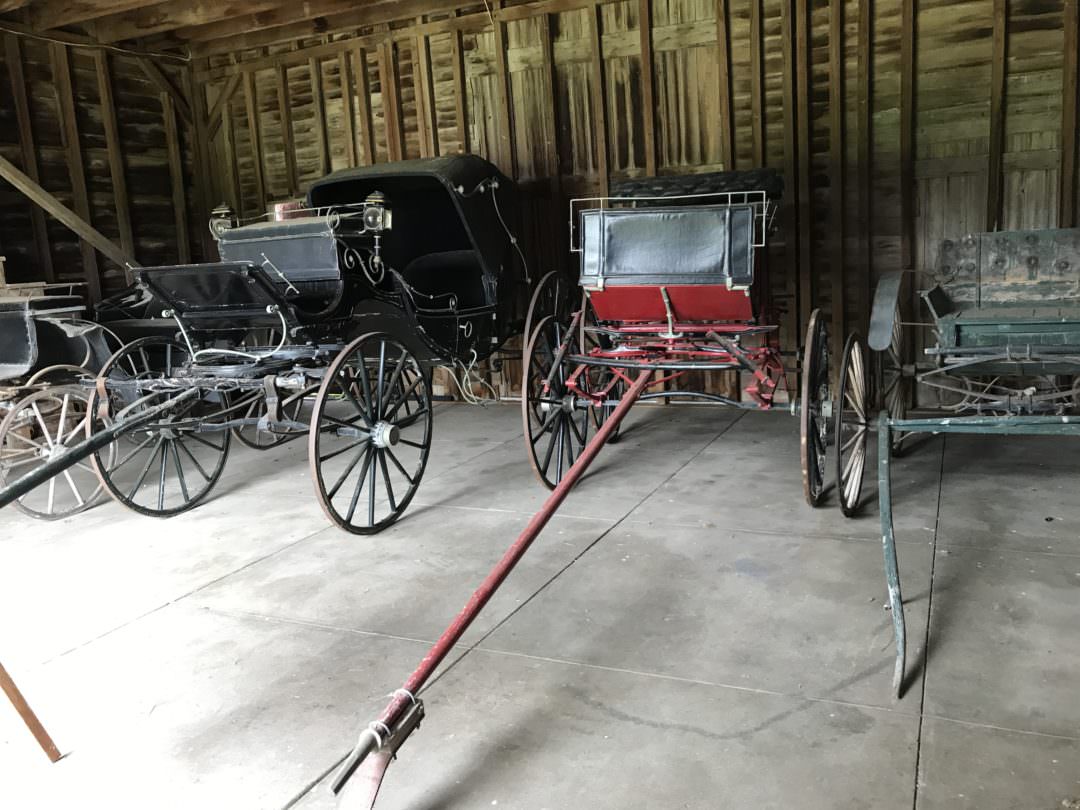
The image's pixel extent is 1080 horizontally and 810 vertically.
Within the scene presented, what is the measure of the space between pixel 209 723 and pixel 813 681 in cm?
177

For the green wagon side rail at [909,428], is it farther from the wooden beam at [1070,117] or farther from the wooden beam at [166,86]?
the wooden beam at [166,86]

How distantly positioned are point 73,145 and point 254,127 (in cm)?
152

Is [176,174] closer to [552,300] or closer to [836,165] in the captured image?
[552,300]

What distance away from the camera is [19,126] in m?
7.03

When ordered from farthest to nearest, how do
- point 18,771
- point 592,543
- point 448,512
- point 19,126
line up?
1. point 19,126
2. point 448,512
3. point 592,543
4. point 18,771

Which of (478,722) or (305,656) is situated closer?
(478,722)

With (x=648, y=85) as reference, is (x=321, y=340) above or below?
below

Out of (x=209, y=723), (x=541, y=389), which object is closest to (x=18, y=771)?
(x=209, y=723)

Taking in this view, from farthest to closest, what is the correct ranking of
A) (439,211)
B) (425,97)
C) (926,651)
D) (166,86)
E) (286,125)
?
1. (166,86)
2. (286,125)
3. (425,97)
4. (439,211)
5. (926,651)

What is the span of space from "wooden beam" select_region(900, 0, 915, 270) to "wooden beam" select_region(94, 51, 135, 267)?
6.29 m

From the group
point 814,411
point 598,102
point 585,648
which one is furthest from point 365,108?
point 585,648

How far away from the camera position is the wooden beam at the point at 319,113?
7746 mm

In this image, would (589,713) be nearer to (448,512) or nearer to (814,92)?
(448,512)

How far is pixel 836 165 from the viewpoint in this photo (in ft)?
19.9
